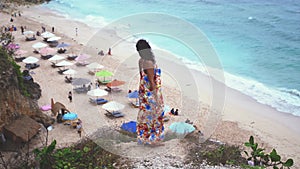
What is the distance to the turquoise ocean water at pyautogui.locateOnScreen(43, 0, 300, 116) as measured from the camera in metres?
24.0

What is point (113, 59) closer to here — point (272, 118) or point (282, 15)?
point (272, 118)

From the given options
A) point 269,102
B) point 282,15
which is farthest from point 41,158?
point 282,15

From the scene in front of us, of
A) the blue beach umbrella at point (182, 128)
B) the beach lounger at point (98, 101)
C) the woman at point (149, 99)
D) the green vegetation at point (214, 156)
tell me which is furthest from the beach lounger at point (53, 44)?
the green vegetation at point (214, 156)

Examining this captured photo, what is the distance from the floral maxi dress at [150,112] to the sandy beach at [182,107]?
0.37m

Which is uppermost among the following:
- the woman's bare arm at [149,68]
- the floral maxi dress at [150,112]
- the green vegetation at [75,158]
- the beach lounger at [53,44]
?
the woman's bare arm at [149,68]

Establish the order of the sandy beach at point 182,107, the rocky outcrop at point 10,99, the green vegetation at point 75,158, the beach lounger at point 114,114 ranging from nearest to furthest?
the green vegetation at point 75,158 → the rocky outcrop at point 10,99 → the sandy beach at point 182,107 → the beach lounger at point 114,114

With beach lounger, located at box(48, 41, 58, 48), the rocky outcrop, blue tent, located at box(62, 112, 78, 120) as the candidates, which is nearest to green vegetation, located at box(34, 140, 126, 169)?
the rocky outcrop

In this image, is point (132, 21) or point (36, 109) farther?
point (132, 21)

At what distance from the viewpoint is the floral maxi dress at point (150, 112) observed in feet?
24.0

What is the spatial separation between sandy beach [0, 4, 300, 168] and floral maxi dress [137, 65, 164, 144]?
1.21ft

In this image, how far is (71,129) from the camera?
13.8 meters

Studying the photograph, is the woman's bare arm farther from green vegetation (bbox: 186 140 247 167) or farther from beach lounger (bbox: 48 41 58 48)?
beach lounger (bbox: 48 41 58 48)

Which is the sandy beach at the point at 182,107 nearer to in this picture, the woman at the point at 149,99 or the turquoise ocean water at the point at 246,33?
the woman at the point at 149,99

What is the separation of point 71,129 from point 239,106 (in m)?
10.5
